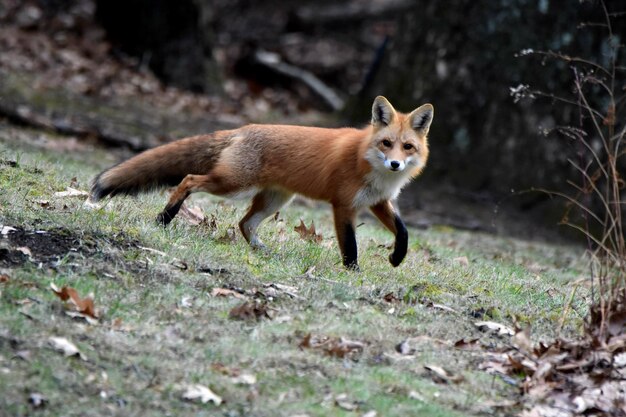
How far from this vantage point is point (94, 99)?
16.5m

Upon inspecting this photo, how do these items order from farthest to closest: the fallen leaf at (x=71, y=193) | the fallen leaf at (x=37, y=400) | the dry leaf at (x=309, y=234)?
the dry leaf at (x=309, y=234) → the fallen leaf at (x=71, y=193) → the fallen leaf at (x=37, y=400)

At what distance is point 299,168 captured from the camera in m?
8.05

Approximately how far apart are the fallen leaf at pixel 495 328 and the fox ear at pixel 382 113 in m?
2.21

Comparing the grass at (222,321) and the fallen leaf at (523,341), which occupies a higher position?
the fallen leaf at (523,341)

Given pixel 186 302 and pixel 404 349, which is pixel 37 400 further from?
pixel 404 349

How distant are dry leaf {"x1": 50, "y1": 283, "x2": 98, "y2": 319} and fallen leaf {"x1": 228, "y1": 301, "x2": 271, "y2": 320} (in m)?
0.90

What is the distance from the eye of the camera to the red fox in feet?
25.5

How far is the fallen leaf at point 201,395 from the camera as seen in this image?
193 inches

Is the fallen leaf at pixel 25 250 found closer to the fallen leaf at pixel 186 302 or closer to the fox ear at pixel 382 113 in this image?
the fallen leaf at pixel 186 302

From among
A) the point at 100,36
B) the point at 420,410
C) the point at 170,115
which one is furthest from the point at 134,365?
the point at 100,36

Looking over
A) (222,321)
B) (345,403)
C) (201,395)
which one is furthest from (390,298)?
(201,395)

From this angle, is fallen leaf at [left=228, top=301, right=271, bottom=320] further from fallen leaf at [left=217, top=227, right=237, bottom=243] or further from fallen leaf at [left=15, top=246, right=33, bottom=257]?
fallen leaf at [left=217, top=227, right=237, bottom=243]

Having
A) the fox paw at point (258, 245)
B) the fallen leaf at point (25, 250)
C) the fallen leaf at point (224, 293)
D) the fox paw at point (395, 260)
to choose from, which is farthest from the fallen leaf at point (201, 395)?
the fox paw at point (395, 260)

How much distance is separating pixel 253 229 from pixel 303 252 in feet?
2.52
